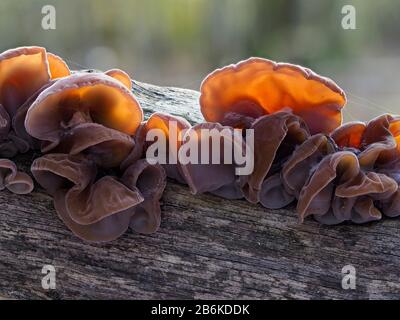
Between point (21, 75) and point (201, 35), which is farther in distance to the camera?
point (201, 35)

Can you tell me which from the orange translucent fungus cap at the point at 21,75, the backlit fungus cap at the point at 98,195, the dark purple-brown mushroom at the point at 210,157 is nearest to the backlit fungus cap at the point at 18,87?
the orange translucent fungus cap at the point at 21,75

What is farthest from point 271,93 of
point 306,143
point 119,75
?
point 119,75

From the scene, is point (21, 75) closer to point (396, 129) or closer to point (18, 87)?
point (18, 87)

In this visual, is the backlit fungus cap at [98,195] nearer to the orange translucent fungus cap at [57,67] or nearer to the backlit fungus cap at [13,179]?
the backlit fungus cap at [13,179]

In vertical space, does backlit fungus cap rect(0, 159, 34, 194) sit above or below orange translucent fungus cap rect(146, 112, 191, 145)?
below

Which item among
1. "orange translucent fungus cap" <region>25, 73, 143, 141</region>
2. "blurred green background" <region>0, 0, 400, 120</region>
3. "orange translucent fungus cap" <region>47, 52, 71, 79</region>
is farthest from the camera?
"blurred green background" <region>0, 0, 400, 120</region>

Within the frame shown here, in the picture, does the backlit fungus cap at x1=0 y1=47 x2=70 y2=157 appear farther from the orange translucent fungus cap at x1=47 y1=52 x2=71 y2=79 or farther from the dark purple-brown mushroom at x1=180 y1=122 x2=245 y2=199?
the dark purple-brown mushroom at x1=180 y1=122 x2=245 y2=199

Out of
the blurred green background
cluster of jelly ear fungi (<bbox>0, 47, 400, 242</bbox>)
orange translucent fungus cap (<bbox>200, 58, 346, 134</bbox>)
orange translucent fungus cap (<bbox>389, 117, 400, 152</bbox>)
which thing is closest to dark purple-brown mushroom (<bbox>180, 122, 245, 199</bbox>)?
cluster of jelly ear fungi (<bbox>0, 47, 400, 242</bbox>)
